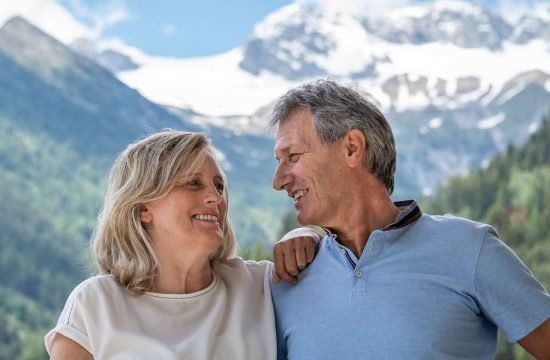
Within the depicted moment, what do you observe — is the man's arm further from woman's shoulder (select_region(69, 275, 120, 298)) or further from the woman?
woman's shoulder (select_region(69, 275, 120, 298))

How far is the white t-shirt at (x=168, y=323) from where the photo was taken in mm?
1763

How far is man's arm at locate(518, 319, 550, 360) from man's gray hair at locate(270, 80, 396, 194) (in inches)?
19.7

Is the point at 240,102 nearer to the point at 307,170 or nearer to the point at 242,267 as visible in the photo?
the point at 242,267

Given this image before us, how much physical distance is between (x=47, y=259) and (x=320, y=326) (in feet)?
74.7

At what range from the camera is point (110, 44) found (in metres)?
43.4

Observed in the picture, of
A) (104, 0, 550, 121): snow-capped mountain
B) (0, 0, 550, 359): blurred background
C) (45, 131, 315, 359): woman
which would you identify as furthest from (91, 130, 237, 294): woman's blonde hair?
(104, 0, 550, 121): snow-capped mountain

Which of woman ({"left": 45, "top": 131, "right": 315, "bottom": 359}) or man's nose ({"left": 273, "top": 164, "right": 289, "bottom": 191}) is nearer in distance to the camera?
woman ({"left": 45, "top": 131, "right": 315, "bottom": 359})

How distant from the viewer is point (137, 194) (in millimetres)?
1879

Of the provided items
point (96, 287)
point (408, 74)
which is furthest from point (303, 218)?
point (408, 74)

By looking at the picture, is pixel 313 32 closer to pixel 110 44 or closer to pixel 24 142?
pixel 110 44

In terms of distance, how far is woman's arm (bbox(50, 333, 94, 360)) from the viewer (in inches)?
68.5

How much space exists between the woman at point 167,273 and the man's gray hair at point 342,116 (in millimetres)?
225

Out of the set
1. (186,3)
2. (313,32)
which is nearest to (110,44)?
(186,3)

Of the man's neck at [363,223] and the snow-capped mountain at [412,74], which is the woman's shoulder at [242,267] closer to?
the man's neck at [363,223]
